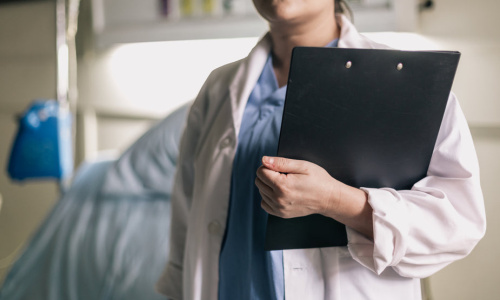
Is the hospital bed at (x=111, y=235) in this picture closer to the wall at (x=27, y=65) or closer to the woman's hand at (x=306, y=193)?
the wall at (x=27, y=65)

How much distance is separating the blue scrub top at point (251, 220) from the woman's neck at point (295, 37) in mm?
13

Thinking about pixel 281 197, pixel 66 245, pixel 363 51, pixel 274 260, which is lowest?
pixel 66 245

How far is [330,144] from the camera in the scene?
55 cm

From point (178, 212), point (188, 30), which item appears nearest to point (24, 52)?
point (188, 30)

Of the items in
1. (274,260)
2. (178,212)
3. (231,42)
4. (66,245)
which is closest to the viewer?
(274,260)

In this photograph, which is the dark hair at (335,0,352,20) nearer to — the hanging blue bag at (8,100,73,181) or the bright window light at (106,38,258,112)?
the bright window light at (106,38,258,112)

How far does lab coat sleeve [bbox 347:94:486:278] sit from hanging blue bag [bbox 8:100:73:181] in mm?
1342

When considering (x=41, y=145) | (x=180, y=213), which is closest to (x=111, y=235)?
(x=41, y=145)

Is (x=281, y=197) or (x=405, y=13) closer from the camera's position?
(x=281, y=197)

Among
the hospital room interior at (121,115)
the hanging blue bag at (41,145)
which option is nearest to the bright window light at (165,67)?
the hospital room interior at (121,115)

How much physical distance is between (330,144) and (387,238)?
116mm

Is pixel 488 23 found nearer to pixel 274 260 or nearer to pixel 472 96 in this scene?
pixel 472 96

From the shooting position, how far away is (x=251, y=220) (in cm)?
66

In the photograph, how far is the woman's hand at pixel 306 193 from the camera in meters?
A: 0.52
